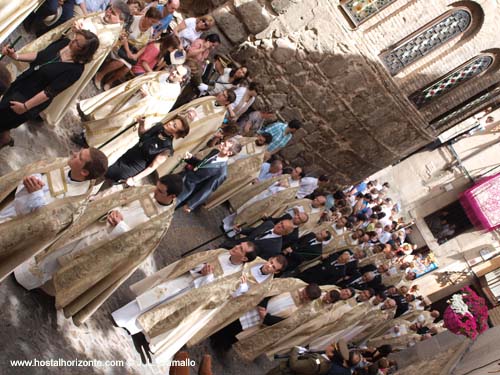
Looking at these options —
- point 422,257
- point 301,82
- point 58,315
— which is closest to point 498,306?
point 422,257

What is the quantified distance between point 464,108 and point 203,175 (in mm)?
8587

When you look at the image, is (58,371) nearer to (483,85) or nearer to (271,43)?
(271,43)

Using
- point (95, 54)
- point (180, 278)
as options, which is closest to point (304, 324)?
point (180, 278)

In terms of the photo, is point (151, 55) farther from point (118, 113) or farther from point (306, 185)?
point (306, 185)

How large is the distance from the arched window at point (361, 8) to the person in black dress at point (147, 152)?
18.0ft

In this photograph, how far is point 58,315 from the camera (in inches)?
193

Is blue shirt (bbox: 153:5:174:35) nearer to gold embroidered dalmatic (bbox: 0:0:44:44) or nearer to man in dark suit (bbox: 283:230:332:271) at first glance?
gold embroidered dalmatic (bbox: 0:0:44:44)

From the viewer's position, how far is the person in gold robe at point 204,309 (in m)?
5.49

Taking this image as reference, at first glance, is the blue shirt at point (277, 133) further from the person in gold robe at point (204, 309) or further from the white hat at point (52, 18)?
the white hat at point (52, 18)

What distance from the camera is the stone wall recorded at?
1041 cm

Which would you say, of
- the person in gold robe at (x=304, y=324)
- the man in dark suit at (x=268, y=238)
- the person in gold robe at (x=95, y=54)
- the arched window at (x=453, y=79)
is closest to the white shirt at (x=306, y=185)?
the arched window at (x=453, y=79)

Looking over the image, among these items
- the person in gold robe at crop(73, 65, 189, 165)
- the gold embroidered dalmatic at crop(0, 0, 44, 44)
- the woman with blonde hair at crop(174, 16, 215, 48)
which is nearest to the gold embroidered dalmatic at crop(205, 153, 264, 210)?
the woman with blonde hair at crop(174, 16, 215, 48)

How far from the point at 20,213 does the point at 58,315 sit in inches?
48.9

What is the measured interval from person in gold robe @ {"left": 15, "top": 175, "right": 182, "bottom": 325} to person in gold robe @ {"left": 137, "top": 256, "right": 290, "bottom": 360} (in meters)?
0.72
